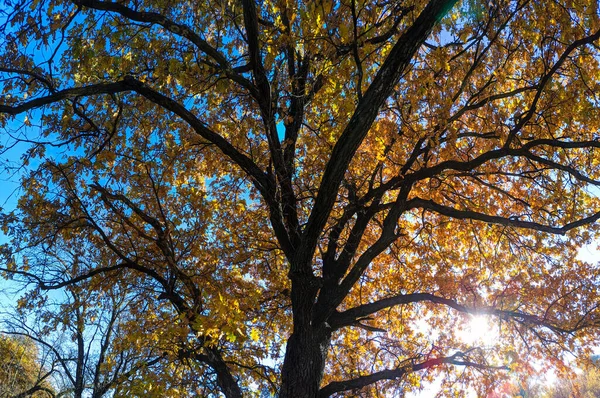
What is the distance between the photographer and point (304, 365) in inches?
219

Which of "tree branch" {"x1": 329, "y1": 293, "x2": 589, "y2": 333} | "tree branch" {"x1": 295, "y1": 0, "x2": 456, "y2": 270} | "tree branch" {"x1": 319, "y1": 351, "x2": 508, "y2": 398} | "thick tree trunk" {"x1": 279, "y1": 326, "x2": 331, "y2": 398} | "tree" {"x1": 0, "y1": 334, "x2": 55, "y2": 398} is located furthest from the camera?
"tree" {"x1": 0, "y1": 334, "x2": 55, "y2": 398}

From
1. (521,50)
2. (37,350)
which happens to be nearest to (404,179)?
(521,50)

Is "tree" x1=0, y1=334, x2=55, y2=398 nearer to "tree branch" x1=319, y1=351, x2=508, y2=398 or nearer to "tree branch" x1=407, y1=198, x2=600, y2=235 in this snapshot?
"tree branch" x1=319, y1=351, x2=508, y2=398

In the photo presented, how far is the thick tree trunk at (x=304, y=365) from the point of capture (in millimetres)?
5430

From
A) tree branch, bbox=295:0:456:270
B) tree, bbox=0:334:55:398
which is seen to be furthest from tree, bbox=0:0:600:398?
tree, bbox=0:334:55:398

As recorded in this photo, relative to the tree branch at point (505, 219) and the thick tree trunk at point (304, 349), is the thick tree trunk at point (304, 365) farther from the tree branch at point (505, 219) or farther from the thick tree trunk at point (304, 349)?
the tree branch at point (505, 219)

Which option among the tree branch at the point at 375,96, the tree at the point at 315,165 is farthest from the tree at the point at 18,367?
the tree branch at the point at 375,96

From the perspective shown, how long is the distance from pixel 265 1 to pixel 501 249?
7371mm

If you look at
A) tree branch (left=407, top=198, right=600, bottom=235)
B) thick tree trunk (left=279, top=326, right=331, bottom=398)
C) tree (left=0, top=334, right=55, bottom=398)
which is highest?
tree branch (left=407, top=198, right=600, bottom=235)

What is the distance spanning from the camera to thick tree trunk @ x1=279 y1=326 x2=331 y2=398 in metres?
5.43

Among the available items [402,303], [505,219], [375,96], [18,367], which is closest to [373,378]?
[402,303]

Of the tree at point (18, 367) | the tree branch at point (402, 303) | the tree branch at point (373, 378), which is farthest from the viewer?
the tree at point (18, 367)

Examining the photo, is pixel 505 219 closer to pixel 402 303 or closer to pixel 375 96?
pixel 402 303

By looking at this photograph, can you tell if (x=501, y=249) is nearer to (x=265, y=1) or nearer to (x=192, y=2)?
(x=265, y=1)
